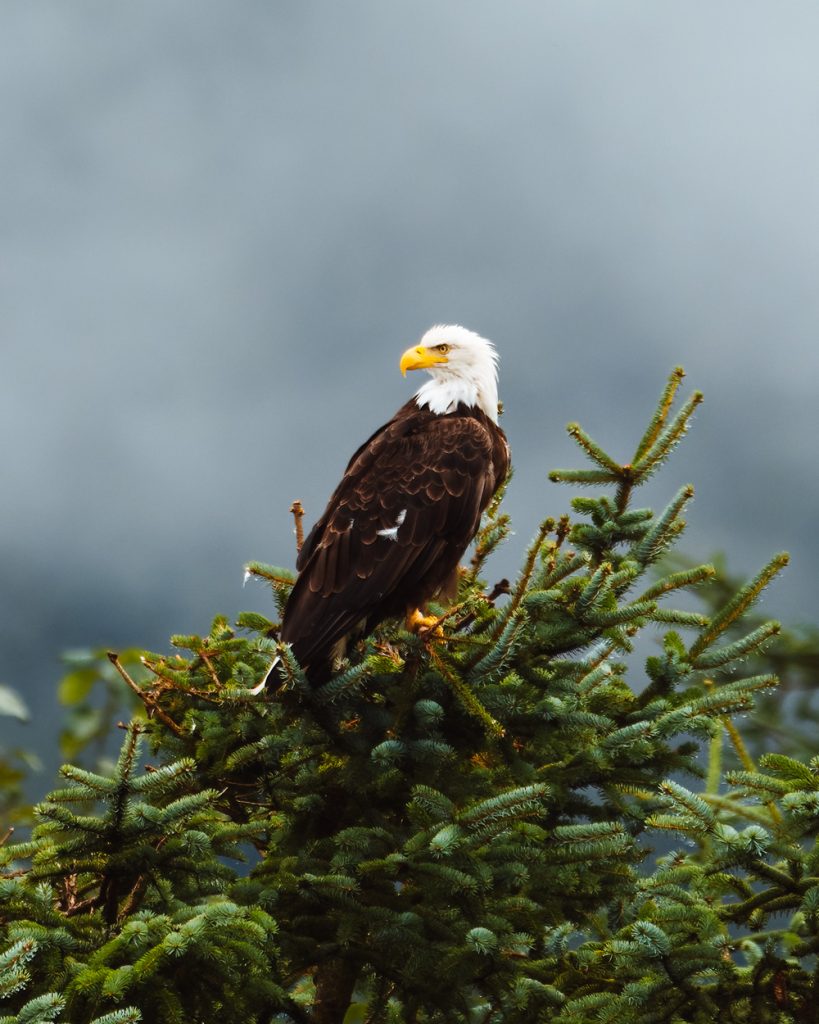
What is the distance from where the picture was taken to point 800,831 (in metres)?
3.82

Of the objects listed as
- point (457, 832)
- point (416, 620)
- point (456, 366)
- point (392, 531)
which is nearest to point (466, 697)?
point (457, 832)

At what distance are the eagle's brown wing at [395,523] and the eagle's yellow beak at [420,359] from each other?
76cm

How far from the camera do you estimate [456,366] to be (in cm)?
749

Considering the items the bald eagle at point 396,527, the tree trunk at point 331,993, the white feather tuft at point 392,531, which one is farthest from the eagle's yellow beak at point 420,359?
the tree trunk at point 331,993

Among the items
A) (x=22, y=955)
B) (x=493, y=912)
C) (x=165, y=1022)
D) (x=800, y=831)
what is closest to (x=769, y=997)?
(x=800, y=831)

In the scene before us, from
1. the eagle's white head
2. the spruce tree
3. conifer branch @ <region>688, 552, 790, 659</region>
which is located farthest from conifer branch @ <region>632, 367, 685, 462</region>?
the eagle's white head

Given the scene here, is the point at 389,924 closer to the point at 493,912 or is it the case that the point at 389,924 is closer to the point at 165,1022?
the point at 493,912

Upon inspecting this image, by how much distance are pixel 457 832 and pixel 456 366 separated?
4016mm

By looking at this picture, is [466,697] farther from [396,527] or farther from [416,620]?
[396,527]

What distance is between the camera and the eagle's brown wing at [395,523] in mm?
5691

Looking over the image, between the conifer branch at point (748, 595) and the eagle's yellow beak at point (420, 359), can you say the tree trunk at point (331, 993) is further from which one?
the eagle's yellow beak at point (420, 359)

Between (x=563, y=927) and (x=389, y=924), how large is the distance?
70 cm

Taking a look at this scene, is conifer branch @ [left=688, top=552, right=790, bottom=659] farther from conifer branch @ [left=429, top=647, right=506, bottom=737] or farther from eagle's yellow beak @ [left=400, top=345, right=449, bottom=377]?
eagle's yellow beak @ [left=400, top=345, right=449, bottom=377]

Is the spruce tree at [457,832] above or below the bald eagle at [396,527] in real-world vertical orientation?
below
